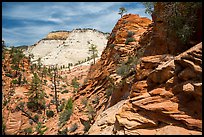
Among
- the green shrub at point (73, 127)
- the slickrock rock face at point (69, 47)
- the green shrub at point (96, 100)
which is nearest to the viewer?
the green shrub at point (73, 127)

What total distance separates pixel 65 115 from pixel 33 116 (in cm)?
994

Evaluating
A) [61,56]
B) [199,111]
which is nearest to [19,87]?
[199,111]

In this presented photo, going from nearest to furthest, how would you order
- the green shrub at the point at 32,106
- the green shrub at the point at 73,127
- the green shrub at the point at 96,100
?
the green shrub at the point at 73,127
the green shrub at the point at 96,100
the green shrub at the point at 32,106

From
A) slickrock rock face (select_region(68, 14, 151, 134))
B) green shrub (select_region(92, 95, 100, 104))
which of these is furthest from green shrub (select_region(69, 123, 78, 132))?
green shrub (select_region(92, 95, 100, 104))

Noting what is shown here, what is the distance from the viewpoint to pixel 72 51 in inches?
3334

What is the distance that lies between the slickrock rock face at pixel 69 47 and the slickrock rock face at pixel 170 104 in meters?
69.8

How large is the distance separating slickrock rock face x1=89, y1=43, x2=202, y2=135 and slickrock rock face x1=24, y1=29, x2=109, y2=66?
69.8 m

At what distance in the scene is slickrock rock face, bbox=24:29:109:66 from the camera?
8050 centimetres

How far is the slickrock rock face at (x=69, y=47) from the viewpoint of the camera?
8050cm

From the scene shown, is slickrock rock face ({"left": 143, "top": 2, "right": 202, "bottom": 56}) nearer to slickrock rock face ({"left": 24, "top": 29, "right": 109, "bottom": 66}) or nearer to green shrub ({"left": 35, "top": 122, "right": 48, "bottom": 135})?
green shrub ({"left": 35, "top": 122, "right": 48, "bottom": 135})

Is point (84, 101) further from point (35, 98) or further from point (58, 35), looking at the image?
point (58, 35)

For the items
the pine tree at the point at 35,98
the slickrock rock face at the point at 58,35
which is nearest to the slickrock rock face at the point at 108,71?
the pine tree at the point at 35,98

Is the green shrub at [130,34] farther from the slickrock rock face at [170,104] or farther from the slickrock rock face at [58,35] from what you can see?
the slickrock rock face at [58,35]

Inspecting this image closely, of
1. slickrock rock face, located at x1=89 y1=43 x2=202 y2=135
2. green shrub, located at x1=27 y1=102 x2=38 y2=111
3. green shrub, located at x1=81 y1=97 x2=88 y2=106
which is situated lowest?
green shrub, located at x1=27 y1=102 x2=38 y2=111
